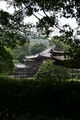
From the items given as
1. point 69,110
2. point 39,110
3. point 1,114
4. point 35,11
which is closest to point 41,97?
point 39,110

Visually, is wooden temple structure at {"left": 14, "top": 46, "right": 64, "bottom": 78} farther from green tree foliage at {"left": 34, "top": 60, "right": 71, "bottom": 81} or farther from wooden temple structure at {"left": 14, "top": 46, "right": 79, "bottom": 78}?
green tree foliage at {"left": 34, "top": 60, "right": 71, "bottom": 81}

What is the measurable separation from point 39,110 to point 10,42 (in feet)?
6.68

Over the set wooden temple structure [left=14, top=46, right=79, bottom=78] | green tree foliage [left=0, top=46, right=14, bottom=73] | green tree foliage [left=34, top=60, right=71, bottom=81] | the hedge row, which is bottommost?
wooden temple structure [left=14, top=46, right=79, bottom=78]

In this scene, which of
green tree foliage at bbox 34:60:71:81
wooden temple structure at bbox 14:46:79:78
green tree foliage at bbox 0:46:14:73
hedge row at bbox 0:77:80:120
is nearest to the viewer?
hedge row at bbox 0:77:80:120

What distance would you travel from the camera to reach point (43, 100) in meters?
5.88

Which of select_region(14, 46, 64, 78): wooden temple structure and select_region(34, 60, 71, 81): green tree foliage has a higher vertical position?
select_region(34, 60, 71, 81): green tree foliage

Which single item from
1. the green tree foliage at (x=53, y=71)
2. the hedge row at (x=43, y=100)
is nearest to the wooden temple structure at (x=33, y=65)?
the green tree foliage at (x=53, y=71)

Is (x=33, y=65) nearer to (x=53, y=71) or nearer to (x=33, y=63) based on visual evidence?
(x=33, y=63)

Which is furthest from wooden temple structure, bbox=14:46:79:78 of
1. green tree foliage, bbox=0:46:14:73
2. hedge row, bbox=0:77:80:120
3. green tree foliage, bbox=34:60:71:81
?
hedge row, bbox=0:77:80:120

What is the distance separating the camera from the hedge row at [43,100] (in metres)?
5.73

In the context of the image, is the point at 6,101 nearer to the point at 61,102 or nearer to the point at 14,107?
the point at 14,107

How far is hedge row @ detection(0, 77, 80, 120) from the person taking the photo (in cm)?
573

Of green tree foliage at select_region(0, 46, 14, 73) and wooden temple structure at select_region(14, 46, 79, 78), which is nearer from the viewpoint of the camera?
green tree foliage at select_region(0, 46, 14, 73)

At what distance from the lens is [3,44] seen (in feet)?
20.2
